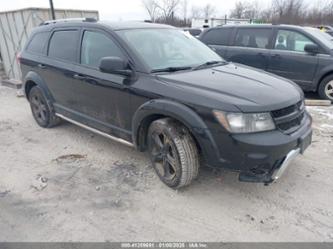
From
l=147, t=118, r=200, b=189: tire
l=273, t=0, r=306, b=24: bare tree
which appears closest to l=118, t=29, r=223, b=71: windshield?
l=147, t=118, r=200, b=189: tire

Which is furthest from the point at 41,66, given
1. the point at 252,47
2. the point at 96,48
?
the point at 252,47

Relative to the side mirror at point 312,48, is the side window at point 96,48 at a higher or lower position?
higher

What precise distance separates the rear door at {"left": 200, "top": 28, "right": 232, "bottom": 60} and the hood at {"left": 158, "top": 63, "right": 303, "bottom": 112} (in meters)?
4.41

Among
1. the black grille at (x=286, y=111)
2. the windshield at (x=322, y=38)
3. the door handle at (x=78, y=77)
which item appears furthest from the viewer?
the windshield at (x=322, y=38)

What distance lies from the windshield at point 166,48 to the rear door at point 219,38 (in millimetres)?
3731

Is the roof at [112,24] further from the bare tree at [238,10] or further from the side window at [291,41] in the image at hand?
the bare tree at [238,10]

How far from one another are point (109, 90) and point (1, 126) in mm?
3135

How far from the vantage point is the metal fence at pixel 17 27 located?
8664 millimetres

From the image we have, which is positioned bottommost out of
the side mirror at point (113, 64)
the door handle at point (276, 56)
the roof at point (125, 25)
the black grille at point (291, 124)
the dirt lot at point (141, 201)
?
the dirt lot at point (141, 201)

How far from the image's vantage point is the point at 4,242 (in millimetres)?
2564

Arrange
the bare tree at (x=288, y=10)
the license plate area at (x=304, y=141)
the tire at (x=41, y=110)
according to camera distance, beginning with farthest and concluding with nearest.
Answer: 1. the bare tree at (x=288, y=10)
2. the tire at (x=41, y=110)
3. the license plate area at (x=304, y=141)

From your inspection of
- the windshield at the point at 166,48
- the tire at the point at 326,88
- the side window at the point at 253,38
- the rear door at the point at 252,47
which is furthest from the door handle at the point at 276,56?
the windshield at the point at 166,48

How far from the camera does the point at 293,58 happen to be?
6652 millimetres

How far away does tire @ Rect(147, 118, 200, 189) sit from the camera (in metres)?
2.97
